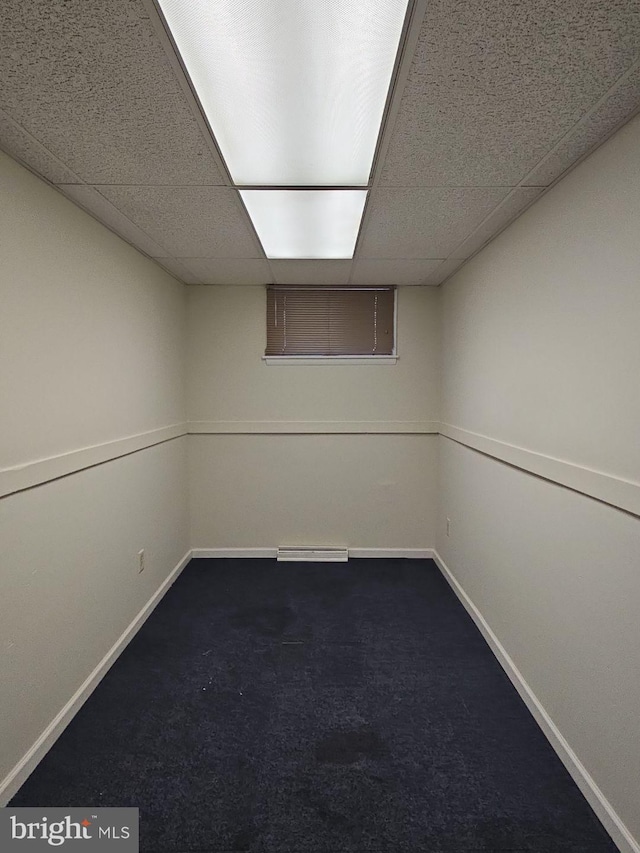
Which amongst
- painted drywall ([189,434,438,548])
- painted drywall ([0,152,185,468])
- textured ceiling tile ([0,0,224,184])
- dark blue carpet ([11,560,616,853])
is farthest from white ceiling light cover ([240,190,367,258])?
dark blue carpet ([11,560,616,853])

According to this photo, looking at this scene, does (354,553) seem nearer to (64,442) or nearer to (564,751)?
(564,751)

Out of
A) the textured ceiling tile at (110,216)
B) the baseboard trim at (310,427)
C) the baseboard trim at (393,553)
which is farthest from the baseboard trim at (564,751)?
the textured ceiling tile at (110,216)

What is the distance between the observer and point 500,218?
240cm

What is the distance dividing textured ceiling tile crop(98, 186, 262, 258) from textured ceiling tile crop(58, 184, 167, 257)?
4 centimetres

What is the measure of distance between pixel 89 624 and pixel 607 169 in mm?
2929

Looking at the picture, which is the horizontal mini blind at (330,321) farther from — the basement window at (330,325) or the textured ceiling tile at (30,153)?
the textured ceiling tile at (30,153)

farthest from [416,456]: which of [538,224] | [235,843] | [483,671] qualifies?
[235,843]

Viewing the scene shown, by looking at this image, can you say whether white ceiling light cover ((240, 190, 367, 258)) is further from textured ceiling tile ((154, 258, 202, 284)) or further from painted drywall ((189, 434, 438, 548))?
painted drywall ((189, 434, 438, 548))

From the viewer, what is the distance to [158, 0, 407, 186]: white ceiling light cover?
3.68ft

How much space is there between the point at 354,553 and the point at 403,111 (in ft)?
11.2

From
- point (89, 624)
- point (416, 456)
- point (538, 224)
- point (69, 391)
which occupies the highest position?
point (538, 224)

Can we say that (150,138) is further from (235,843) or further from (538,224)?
(235,843)

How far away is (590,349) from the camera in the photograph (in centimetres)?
178

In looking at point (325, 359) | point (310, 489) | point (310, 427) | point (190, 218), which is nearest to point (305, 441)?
point (310, 427)
